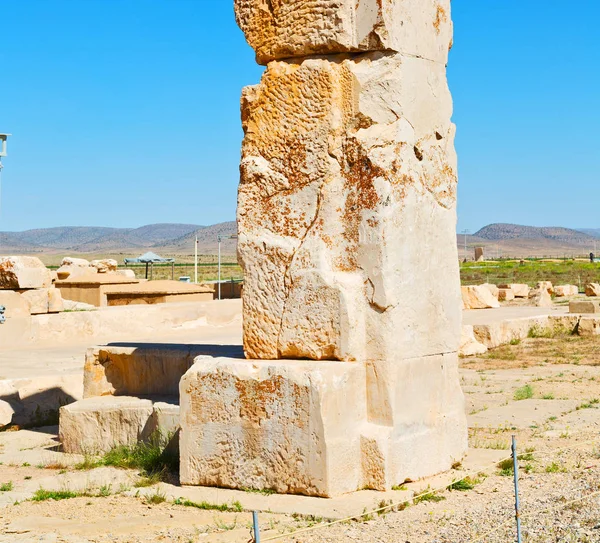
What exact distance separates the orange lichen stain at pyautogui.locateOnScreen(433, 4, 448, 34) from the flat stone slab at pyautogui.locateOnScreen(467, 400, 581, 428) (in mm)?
3495

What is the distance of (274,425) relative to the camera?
208 inches

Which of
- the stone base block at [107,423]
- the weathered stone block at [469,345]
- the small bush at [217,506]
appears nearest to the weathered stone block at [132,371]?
the stone base block at [107,423]

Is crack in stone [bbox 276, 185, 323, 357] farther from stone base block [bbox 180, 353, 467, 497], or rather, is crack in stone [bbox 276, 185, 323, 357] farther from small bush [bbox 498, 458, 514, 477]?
small bush [bbox 498, 458, 514, 477]

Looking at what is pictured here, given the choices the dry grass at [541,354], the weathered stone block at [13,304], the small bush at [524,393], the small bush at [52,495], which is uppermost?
the weathered stone block at [13,304]

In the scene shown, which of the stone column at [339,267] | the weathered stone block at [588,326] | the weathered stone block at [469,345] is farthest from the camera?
the weathered stone block at [588,326]

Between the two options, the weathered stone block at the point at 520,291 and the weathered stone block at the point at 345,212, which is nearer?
the weathered stone block at the point at 345,212

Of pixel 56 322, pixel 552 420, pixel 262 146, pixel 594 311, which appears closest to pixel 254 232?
pixel 262 146

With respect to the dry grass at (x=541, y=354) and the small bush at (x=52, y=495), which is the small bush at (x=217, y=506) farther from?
the dry grass at (x=541, y=354)

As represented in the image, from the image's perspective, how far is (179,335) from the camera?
15.3 metres

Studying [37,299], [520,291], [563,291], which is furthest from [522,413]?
[563,291]

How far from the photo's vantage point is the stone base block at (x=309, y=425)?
5.16 metres

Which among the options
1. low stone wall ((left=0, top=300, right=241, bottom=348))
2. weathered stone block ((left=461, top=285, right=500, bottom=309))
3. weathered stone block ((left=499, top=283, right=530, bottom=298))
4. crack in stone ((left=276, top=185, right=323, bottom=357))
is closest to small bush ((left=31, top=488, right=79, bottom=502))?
crack in stone ((left=276, top=185, right=323, bottom=357))

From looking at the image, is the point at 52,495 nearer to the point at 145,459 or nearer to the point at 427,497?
the point at 145,459

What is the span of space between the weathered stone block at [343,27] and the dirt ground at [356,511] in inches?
107
